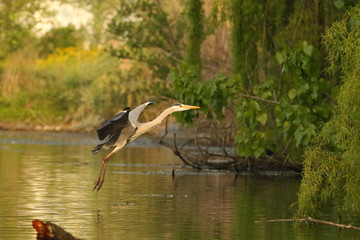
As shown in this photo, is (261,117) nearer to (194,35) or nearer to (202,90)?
(202,90)

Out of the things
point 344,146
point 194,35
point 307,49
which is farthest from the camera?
point 194,35

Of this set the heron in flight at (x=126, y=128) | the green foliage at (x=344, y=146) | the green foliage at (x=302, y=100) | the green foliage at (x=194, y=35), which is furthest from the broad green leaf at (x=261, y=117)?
the green foliage at (x=344, y=146)

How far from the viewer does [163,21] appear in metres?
45.2

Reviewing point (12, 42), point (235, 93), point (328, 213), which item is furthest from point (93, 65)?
point (328, 213)

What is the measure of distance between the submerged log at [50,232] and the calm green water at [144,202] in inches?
72.4

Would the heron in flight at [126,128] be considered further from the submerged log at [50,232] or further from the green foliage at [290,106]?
the submerged log at [50,232]

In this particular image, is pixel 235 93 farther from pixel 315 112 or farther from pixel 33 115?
pixel 33 115

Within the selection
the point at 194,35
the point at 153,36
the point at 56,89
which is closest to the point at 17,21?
the point at 56,89

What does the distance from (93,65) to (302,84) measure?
41324mm

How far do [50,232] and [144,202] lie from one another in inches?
287

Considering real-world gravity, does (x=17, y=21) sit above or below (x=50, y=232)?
above

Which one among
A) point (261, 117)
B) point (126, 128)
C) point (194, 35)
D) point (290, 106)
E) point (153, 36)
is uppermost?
point (153, 36)

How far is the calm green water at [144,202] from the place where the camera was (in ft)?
48.2

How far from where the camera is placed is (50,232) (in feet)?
38.7
